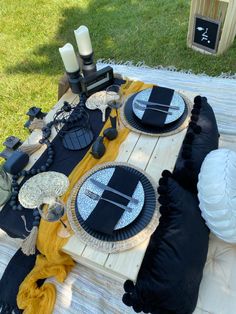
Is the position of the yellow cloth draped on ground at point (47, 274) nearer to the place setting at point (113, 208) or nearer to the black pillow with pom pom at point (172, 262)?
the place setting at point (113, 208)

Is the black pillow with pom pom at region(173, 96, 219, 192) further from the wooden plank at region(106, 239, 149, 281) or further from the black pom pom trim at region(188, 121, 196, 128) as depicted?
the wooden plank at region(106, 239, 149, 281)

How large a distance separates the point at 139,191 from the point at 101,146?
1.31 ft

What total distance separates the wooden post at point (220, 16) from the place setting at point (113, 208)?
2151 millimetres

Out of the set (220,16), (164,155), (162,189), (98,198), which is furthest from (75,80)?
(220,16)

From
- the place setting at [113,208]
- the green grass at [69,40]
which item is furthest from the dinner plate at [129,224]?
the green grass at [69,40]

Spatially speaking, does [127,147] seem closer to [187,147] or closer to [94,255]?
[187,147]

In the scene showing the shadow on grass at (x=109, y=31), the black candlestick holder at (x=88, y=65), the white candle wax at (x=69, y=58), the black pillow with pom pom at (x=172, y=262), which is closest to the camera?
the black pillow with pom pom at (x=172, y=262)

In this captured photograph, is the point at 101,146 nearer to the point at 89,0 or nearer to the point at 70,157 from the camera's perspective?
the point at 70,157

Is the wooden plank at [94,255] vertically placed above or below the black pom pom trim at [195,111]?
below

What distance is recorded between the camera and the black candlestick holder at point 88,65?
2.11 m

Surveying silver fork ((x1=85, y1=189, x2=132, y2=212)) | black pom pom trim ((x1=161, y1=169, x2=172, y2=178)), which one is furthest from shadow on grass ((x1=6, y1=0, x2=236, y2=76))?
silver fork ((x1=85, y1=189, x2=132, y2=212))

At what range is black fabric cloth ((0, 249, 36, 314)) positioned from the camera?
67.7 inches

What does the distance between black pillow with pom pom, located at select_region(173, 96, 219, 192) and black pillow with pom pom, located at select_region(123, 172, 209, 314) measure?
0.13 metres

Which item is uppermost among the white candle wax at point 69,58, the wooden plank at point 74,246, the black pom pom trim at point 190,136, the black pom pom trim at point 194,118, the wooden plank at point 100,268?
the white candle wax at point 69,58
